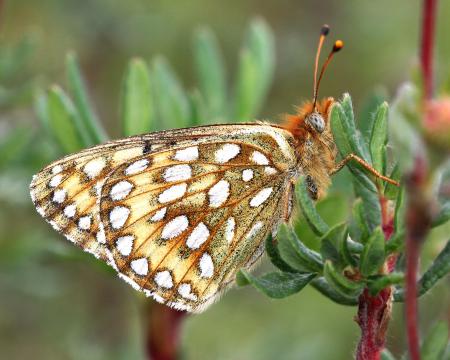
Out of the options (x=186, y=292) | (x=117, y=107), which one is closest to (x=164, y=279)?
(x=186, y=292)

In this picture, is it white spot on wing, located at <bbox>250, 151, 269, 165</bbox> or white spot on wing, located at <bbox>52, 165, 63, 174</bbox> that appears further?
white spot on wing, located at <bbox>250, 151, 269, 165</bbox>

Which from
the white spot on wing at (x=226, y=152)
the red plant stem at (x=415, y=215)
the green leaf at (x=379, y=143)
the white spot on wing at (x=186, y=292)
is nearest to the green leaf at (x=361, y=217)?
the green leaf at (x=379, y=143)

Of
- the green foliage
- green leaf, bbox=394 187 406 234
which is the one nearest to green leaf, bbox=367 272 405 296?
the green foliage

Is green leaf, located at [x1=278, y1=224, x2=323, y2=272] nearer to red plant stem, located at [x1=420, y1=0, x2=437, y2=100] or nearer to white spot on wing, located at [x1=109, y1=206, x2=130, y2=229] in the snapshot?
red plant stem, located at [x1=420, y1=0, x2=437, y2=100]

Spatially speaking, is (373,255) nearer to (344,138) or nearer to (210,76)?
(344,138)

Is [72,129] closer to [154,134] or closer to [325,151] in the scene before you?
[154,134]

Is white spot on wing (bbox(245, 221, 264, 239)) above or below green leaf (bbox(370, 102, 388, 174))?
below
